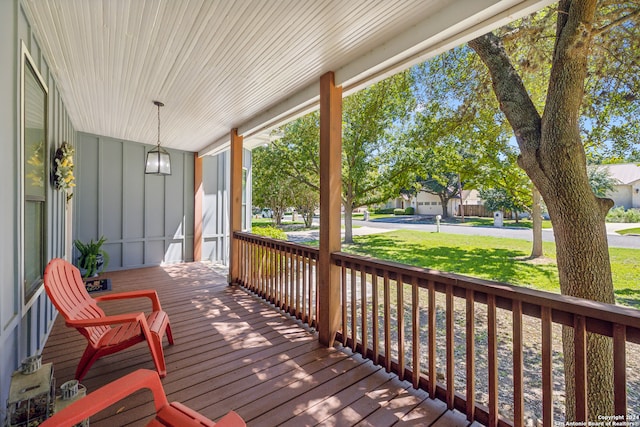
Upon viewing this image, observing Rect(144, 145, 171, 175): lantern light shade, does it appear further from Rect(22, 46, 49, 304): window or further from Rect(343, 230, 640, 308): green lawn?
Rect(343, 230, 640, 308): green lawn

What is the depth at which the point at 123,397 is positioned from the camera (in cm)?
121

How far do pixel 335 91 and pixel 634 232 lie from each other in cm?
1191

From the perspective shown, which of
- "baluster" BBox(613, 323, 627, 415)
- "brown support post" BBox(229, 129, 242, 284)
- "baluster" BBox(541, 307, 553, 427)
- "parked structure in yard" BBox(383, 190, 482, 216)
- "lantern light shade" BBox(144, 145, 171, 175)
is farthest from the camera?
A: "parked structure in yard" BBox(383, 190, 482, 216)

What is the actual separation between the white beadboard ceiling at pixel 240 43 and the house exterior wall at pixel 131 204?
2180 millimetres

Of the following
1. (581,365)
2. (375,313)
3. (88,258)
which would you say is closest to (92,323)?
(375,313)

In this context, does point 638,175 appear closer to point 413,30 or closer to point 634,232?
point 634,232

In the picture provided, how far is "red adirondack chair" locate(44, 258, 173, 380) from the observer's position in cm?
212

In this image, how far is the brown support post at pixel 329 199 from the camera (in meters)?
2.87

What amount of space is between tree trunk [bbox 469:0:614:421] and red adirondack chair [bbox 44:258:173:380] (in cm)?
344

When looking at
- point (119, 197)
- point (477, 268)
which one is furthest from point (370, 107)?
point (119, 197)

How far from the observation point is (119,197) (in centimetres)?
595

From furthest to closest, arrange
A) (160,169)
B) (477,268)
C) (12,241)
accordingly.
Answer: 1. (477,268)
2. (160,169)
3. (12,241)

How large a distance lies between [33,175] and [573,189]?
184 inches

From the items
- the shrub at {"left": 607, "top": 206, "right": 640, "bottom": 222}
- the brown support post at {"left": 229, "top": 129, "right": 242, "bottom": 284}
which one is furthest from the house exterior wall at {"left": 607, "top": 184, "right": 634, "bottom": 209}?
the brown support post at {"left": 229, "top": 129, "right": 242, "bottom": 284}
